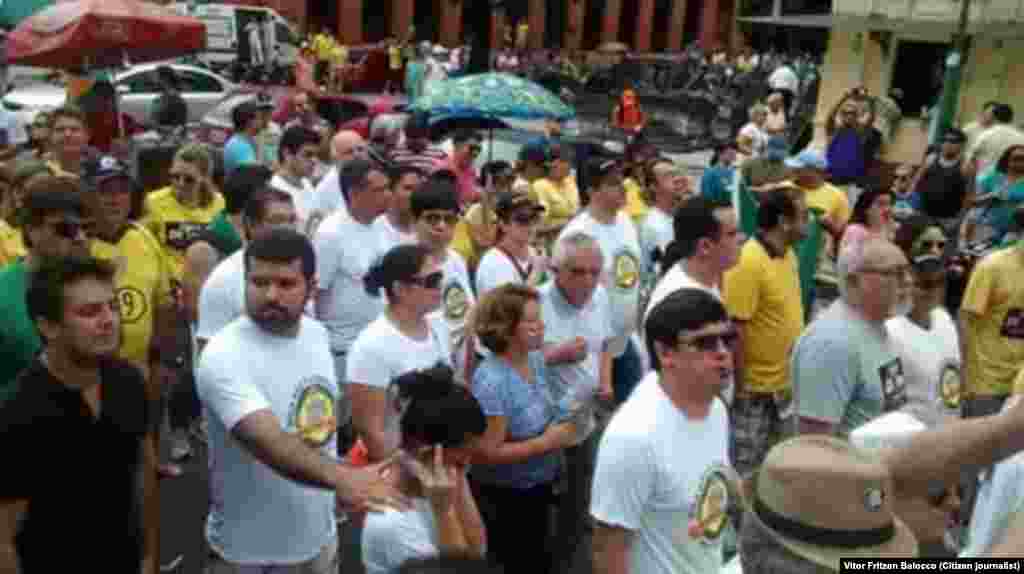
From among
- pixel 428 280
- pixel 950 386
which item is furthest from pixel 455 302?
pixel 950 386

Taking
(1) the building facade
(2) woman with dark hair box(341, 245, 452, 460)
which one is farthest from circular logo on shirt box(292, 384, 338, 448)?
(1) the building facade

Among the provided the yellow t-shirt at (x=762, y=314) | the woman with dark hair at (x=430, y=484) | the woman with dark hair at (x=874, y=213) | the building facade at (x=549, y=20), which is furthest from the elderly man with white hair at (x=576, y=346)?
the building facade at (x=549, y=20)

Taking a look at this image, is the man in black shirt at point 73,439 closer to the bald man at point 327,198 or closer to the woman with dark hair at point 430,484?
the woman with dark hair at point 430,484

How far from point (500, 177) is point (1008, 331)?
164 inches

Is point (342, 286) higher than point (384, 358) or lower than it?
lower

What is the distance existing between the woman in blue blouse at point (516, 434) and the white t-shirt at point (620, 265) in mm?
1735

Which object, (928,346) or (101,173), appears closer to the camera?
(928,346)

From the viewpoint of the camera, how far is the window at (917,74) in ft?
63.0

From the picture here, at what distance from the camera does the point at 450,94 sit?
424 inches

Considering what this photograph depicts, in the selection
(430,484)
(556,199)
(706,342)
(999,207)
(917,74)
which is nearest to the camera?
(430,484)

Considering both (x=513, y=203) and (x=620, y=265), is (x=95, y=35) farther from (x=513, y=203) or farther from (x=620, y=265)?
(x=620, y=265)

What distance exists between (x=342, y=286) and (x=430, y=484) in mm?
2996

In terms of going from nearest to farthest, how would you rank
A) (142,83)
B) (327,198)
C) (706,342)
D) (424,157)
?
(706,342), (327,198), (424,157), (142,83)

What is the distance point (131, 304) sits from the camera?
17.1 ft
